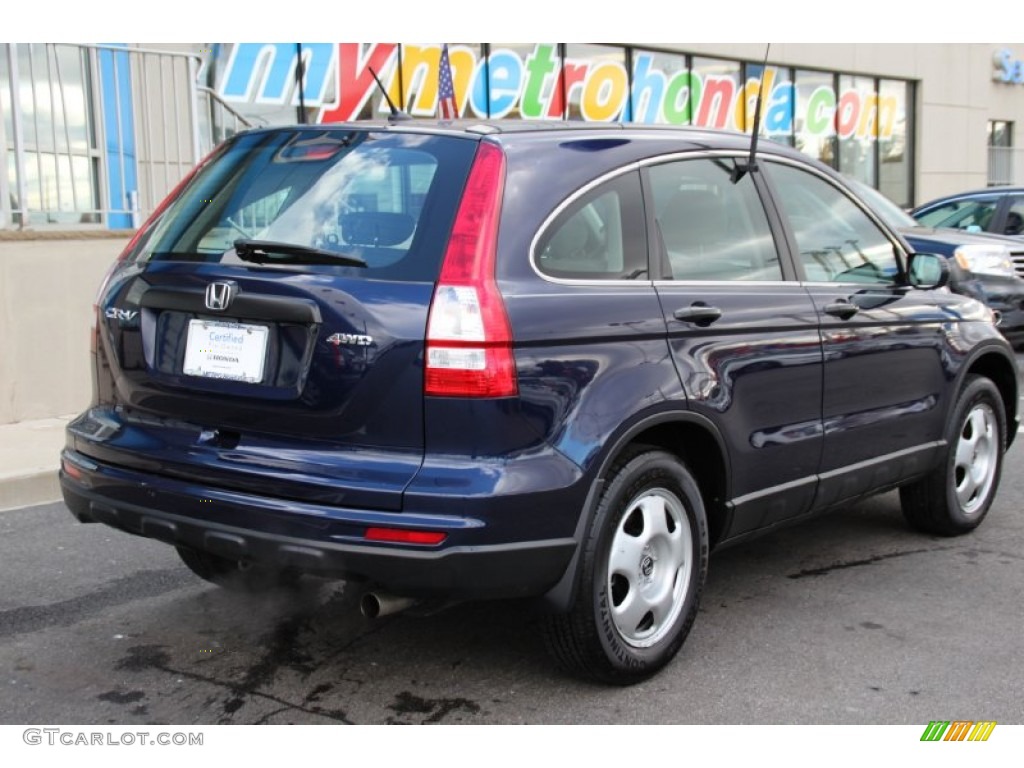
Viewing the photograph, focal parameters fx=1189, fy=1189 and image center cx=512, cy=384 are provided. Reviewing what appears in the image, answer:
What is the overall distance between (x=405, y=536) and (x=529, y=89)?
1326 cm

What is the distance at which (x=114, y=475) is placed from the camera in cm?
379

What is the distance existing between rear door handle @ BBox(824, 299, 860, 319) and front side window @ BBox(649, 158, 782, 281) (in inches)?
11.1

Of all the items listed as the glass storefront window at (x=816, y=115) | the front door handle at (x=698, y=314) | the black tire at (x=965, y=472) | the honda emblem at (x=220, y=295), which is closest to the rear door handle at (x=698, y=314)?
the front door handle at (x=698, y=314)

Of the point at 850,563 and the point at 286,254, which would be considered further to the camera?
the point at 850,563

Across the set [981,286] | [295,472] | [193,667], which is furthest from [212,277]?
[981,286]

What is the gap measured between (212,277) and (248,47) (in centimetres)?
965

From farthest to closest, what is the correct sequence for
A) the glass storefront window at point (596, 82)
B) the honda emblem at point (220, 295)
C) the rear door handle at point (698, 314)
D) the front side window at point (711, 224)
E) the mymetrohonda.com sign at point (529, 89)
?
the glass storefront window at point (596, 82) → the mymetrohonda.com sign at point (529, 89) → the front side window at point (711, 224) → the rear door handle at point (698, 314) → the honda emblem at point (220, 295)

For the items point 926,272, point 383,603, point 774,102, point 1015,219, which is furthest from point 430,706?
point 774,102

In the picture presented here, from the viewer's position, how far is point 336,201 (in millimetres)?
3637

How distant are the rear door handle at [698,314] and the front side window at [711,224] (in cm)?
13

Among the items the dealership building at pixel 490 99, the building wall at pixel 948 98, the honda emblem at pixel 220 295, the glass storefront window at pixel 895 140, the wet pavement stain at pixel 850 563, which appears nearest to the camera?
the honda emblem at pixel 220 295

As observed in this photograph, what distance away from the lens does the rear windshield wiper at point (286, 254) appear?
11.5 ft
